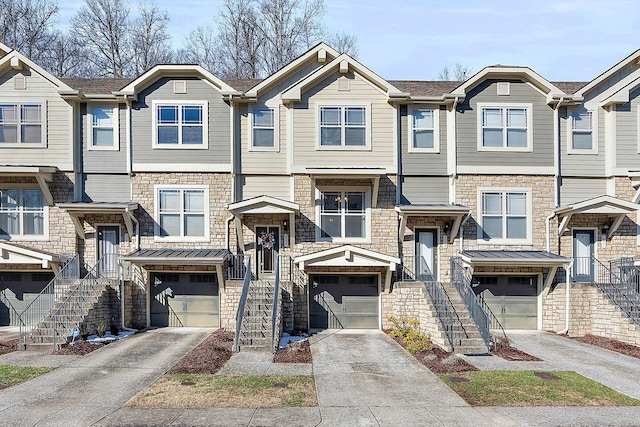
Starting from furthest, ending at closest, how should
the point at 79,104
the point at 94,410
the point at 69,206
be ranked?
the point at 79,104, the point at 69,206, the point at 94,410

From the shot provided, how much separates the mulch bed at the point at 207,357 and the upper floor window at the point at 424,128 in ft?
31.4

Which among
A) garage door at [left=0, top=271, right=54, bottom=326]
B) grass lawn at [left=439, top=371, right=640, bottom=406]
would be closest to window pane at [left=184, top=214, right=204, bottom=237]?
garage door at [left=0, top=271, right=54, bottom=326]

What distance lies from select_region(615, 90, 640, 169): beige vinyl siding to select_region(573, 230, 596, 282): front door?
9.22 ft

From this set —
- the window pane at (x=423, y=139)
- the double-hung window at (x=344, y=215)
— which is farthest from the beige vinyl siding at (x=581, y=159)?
the double-hung window at (x=344, y=215)

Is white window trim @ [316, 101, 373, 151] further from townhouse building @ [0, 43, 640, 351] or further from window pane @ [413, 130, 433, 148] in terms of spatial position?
window pane @ [413, 130, 433, 148]

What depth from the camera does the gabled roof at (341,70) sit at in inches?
677

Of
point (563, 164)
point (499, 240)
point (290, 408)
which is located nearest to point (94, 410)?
point (290, 408)

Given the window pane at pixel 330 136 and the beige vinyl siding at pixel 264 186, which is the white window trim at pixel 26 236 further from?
the window pane at pixel 330 136

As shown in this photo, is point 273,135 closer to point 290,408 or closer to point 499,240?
point 499,240

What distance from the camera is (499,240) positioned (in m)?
17.7

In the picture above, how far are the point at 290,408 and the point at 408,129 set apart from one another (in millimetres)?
11732

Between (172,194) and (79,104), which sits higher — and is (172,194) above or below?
below

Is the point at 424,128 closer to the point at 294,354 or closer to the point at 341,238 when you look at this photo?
the point at 341,238

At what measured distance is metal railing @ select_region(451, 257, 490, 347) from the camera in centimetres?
1416
